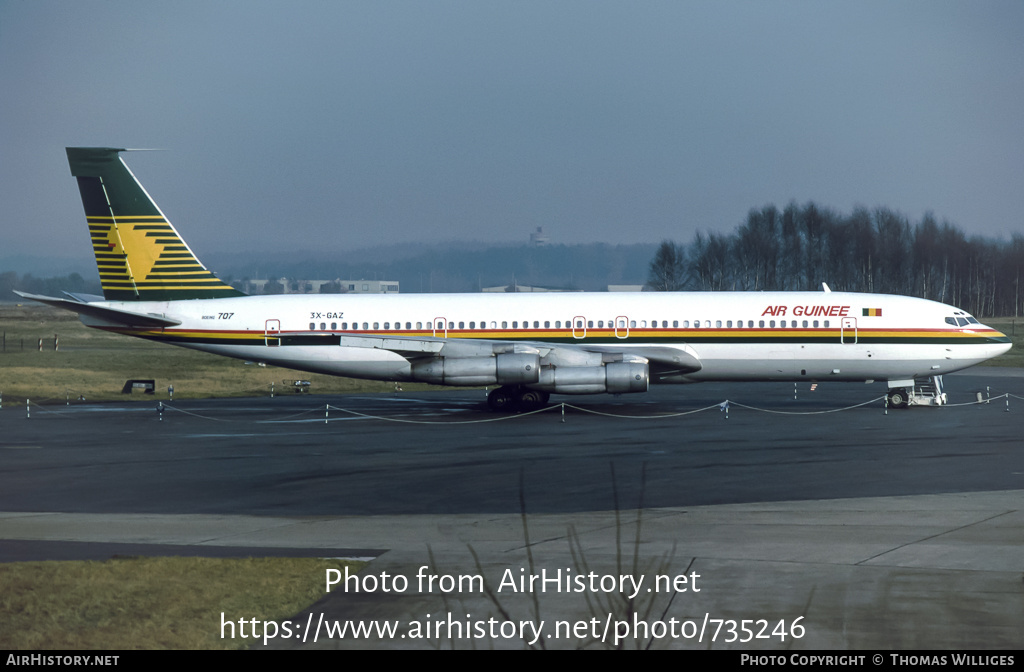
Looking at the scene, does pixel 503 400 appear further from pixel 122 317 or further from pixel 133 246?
pixel 133 246

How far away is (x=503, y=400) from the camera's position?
35.8m

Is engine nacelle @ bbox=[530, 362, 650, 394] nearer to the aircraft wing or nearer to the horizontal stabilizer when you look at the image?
the aircraft wing

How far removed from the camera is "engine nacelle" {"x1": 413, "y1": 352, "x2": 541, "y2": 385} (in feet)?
109

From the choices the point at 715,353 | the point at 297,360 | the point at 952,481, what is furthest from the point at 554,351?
the point at 952,481

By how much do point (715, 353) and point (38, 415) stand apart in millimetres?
24276

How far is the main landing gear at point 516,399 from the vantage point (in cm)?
3566

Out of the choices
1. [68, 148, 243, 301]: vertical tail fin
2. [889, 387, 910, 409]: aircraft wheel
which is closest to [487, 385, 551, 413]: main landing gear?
[68, 148, 243, 301]: vertical tail fin

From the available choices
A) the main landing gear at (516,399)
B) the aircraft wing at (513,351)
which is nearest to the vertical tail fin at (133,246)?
the aircraft wing at (513,351)

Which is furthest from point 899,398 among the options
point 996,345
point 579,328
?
point 579,328

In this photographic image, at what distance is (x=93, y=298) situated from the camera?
40.9 meters

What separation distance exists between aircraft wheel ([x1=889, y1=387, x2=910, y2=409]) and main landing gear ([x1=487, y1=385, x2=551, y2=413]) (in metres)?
12.6

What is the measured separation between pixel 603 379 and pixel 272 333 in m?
12.8

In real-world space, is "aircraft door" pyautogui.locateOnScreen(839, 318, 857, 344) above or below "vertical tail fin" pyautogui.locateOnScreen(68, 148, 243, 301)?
below
